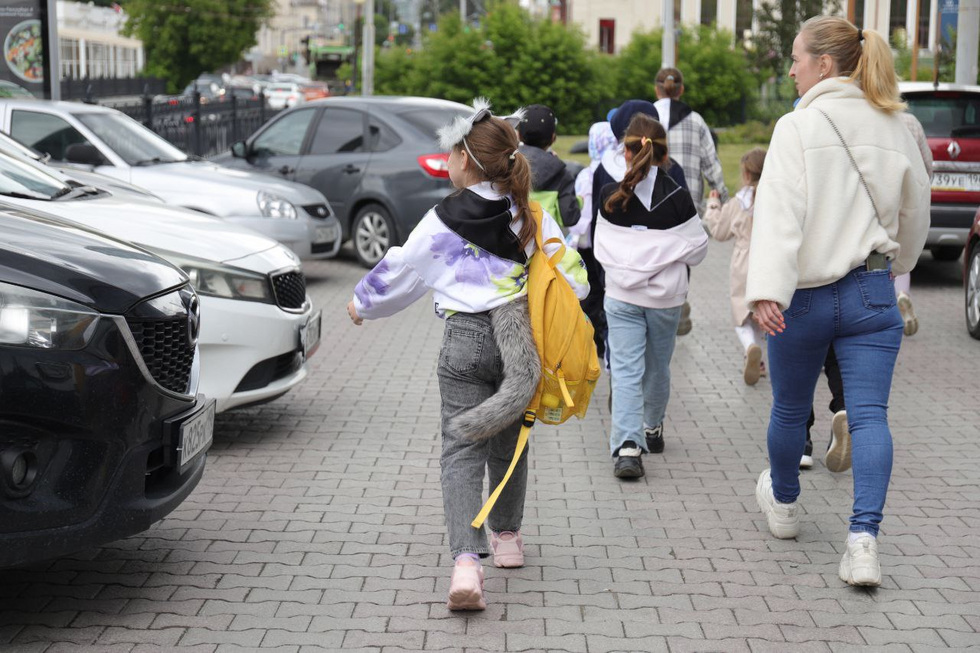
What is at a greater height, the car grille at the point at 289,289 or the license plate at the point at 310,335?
the car grille at the point at 289,289

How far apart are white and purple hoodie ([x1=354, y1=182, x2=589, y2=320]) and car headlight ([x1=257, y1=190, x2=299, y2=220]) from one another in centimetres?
773

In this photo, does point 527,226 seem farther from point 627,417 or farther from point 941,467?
point 941,467

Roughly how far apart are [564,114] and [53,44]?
26.5m

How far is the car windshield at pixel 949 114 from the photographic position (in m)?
11.7

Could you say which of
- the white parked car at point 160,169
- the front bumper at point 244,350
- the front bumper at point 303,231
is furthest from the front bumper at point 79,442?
the front bumper at point 303,231

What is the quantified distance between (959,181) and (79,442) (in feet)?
31.5

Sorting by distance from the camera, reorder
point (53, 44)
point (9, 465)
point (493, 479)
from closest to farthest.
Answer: point (9, 465) < point (493, 479) < point (53, 44)

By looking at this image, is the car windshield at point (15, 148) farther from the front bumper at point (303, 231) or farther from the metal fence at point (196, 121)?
the metal fence at point (196, 121)

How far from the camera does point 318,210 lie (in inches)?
495

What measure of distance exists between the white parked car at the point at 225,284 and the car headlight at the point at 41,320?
2.14m

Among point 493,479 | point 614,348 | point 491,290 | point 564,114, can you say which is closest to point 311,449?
point 614,348

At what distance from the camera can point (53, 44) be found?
14453 mm

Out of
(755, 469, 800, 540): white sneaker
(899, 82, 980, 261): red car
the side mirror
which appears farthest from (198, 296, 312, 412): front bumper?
(899, 82, 980, 261): red car

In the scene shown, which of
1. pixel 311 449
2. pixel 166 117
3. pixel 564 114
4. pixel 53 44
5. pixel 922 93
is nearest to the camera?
pixel 311 449
